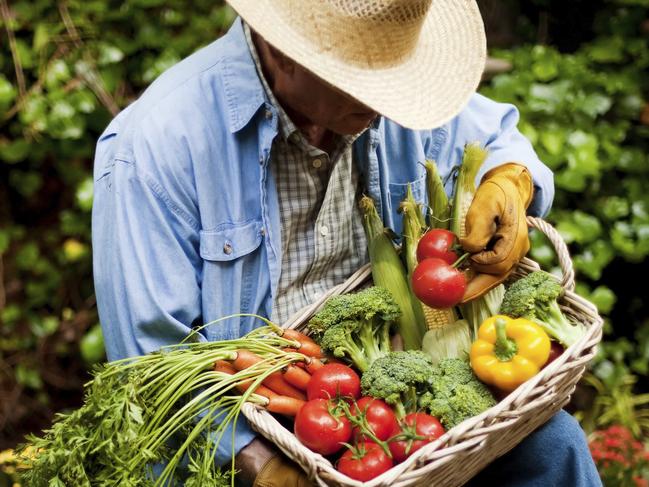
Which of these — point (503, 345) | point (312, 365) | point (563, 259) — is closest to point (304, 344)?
point (312, 365)

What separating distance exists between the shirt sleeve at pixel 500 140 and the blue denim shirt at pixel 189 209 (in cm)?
35

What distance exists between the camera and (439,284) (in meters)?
2.08

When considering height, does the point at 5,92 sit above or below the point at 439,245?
above

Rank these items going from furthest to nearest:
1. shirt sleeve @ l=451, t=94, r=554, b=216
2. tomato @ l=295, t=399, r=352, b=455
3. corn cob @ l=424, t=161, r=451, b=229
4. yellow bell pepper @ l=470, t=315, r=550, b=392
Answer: shirt sleeve @ l=451, t=94, r=554, b=216, corn cob @ l=424, t=161, r=451, b=229, yellow bell pepper @ l=470, t=315, r=550, b=392, tomato @ l=295, t=399, r=352, b=455

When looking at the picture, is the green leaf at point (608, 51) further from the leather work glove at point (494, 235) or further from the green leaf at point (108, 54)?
the green leaf at point (108, 54)

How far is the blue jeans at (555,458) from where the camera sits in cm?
219

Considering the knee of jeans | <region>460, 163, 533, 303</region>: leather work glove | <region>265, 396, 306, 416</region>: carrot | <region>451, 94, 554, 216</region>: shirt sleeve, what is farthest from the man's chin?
the knee of jeans

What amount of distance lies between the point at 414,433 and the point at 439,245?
55 centimetres

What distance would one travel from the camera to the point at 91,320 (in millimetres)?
3639

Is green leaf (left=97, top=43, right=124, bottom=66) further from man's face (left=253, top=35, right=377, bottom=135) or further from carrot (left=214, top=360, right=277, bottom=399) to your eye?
carrot (left=214, top=360, right=277, bottom=399)

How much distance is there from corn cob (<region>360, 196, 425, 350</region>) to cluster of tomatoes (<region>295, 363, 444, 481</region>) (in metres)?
0.34

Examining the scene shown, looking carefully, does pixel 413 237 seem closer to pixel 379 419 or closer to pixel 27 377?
pixel 379 419

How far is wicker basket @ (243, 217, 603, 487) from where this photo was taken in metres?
1.75

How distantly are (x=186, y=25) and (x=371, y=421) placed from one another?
7.25 ft
